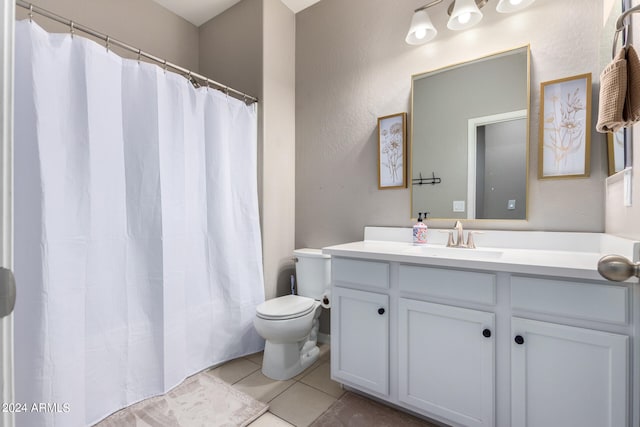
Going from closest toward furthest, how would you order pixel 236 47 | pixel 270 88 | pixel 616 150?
1. pixel 616 150
2. pixel 270 88
3. pixel 236 47

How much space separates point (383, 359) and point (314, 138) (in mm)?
1691

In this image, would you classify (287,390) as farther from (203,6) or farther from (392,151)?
(203,6)

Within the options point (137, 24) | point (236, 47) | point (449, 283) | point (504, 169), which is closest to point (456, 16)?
point (504, 169)

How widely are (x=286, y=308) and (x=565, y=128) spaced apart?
188 centimetres

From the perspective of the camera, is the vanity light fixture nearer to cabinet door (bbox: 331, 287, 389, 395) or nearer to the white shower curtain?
the white shower curtain

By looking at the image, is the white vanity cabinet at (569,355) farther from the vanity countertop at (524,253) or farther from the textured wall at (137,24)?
the textured wall at (137,24)

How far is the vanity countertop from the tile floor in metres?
0.83

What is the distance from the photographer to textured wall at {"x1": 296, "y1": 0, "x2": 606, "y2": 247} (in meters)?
1.47

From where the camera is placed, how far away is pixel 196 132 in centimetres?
188

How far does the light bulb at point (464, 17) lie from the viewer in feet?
5.36

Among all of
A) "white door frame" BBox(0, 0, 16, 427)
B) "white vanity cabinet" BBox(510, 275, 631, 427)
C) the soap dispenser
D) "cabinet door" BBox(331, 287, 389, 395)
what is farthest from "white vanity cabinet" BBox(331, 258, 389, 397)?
"white door frame" BBox(0, 0, 16, 427)

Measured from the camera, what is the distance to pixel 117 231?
4.89 ft

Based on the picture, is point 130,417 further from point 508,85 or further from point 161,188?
point 508,85

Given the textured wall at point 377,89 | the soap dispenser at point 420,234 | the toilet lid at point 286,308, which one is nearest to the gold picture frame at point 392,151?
the textured wall at point 377,89
